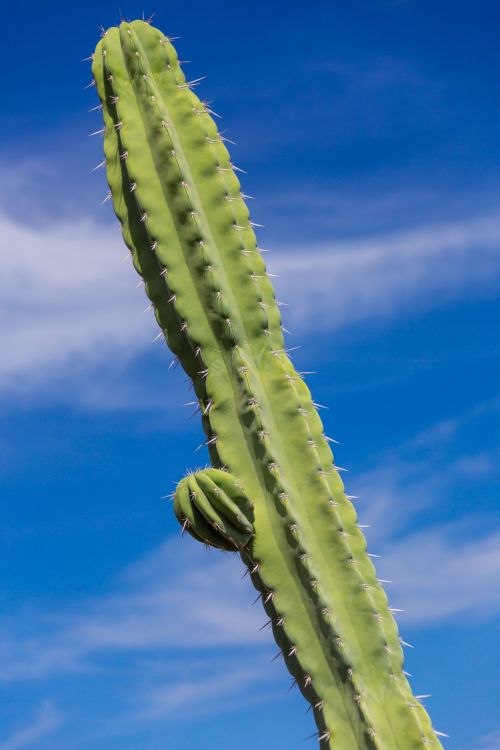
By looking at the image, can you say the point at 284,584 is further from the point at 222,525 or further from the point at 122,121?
the point at 122,121

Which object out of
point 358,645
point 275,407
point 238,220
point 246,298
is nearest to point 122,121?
point 238,220

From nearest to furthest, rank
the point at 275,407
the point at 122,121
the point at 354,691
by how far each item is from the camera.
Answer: the point at 354,691 < the point at 275,407 < the point at 122,121

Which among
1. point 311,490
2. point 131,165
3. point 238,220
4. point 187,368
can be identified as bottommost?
point 311,490

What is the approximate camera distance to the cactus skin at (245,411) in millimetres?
4637

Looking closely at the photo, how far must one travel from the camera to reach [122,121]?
5285mm

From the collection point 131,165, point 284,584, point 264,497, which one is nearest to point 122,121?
point 131,165

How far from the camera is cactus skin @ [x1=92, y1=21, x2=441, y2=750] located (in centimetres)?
464

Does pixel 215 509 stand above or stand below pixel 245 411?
below

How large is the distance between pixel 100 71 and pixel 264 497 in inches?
92.1

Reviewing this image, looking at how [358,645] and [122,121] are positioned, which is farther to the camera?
[122,121]

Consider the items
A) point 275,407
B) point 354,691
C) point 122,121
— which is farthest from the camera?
point 122,121

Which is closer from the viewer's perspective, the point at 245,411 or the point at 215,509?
the point at 215,509

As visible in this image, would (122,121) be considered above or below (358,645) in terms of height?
above

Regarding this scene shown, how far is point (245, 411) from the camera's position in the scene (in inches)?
191
